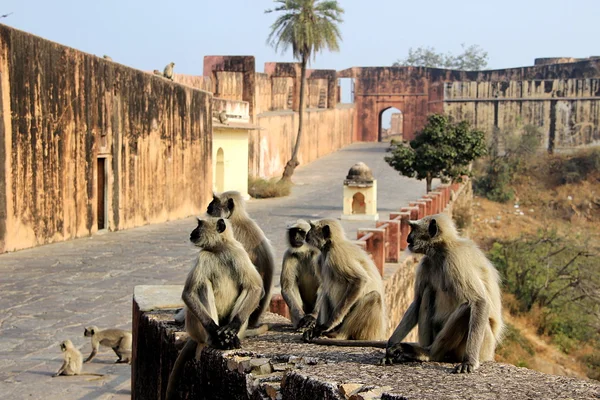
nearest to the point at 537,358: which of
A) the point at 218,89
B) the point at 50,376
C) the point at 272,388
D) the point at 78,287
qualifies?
the point at 78,287

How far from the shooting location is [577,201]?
33062 millimetres

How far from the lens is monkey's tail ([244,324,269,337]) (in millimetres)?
5215

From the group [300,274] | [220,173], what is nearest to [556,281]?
[220,173]

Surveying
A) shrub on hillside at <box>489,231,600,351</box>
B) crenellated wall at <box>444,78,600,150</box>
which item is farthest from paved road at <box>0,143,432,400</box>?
crenellated wall at <box>444,78,600,150</box>

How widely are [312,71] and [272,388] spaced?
43.3 metres

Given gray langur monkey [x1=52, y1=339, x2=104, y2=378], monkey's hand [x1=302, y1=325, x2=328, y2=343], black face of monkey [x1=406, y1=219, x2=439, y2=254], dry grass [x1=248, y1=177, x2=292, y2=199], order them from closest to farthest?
black face of monkey [x1=406, y1=219, x2=439, y2=254] < monkey's hand [x1=302, y1=325, x2=328, y2=343] < gray langur monkey [x1=52, y1=339, x2=104, y2=378] < dry grass [x1=248, y1=177, x2=292, y2=199]

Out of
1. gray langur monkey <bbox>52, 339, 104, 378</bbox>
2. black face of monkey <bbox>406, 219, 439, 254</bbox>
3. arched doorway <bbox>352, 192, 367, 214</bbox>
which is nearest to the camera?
black face of monkey <bbox>406, 219, 439, 254</bbox>

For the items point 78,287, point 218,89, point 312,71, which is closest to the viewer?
point 78,287

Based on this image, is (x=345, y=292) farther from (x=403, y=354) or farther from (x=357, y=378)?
(x=357, y=378)

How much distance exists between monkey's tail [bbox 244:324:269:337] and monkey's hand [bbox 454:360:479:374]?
1579 millimetres

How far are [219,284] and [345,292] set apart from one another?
0.80m

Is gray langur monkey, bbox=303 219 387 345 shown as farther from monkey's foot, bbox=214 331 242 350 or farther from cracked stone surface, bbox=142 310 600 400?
monkey's foot, bbox=214 331 242 350

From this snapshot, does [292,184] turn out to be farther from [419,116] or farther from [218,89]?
[419,116]

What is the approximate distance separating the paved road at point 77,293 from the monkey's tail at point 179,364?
209 cm
